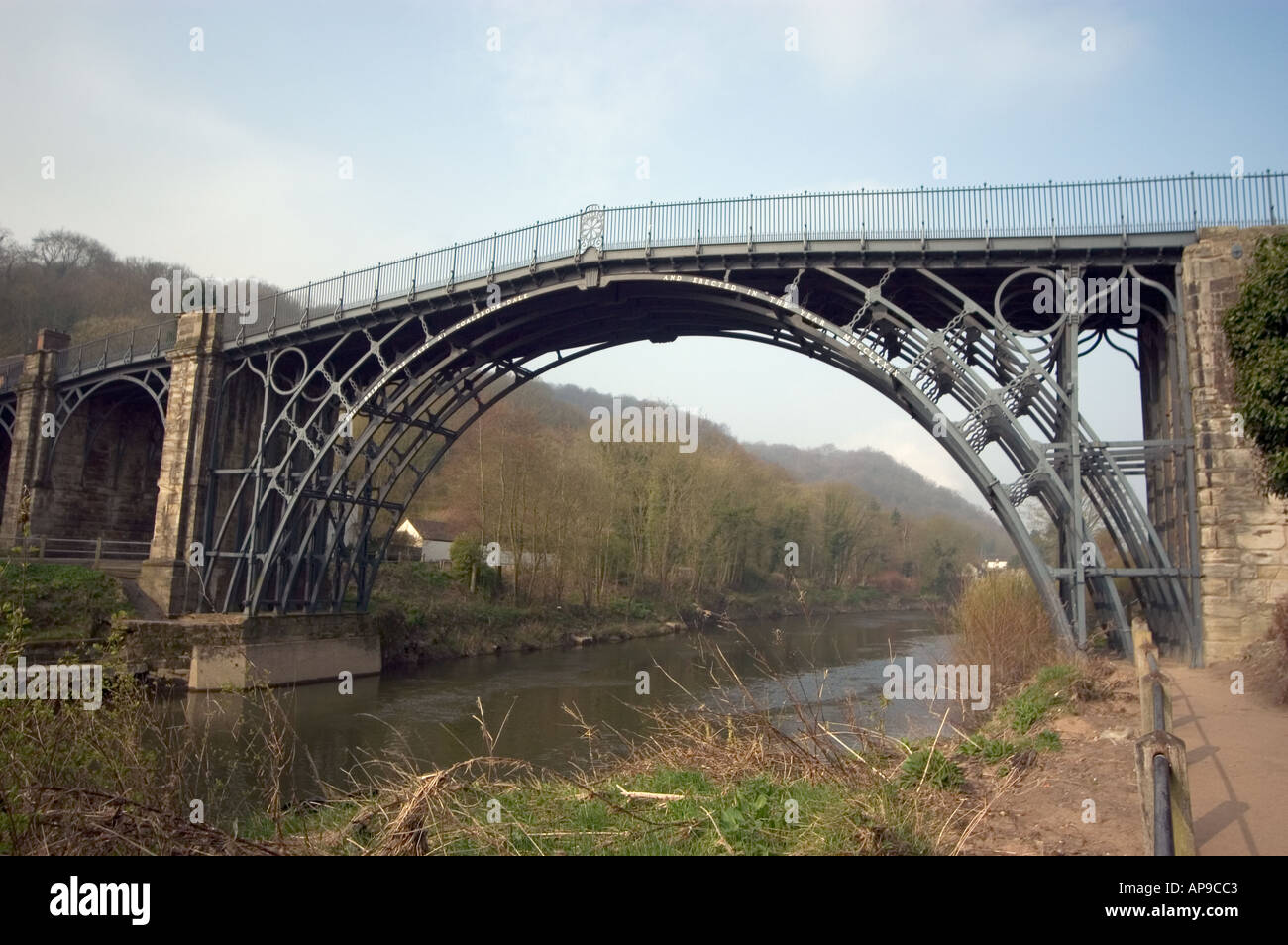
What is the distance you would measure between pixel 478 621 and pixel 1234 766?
23.2 meters

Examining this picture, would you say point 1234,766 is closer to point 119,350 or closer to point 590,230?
point 590,230

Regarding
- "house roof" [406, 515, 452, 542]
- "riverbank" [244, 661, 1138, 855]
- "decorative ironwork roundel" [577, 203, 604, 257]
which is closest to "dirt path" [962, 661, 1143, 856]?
"riverbank" [244, 661, 1138, 855]

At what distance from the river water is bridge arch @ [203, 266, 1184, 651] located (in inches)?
124

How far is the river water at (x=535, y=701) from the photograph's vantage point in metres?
11.7

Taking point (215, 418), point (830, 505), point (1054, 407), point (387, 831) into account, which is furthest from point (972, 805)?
point (830, 505)

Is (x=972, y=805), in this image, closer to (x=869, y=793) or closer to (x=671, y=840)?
(x=869, y=793)

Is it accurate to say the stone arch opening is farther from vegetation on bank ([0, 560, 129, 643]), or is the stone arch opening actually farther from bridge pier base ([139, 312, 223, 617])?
vegetation on bank ([0, 560, 129, 643])

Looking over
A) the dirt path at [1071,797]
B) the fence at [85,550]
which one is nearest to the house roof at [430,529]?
the fence at [85,550]

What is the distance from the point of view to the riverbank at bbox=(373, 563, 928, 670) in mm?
23828

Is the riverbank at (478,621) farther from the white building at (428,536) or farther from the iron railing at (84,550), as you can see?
the iron railing at (84,550)

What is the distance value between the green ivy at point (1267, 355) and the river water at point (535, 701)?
15.5 ft

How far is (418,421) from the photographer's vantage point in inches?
810

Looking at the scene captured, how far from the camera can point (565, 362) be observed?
19.9 meters
